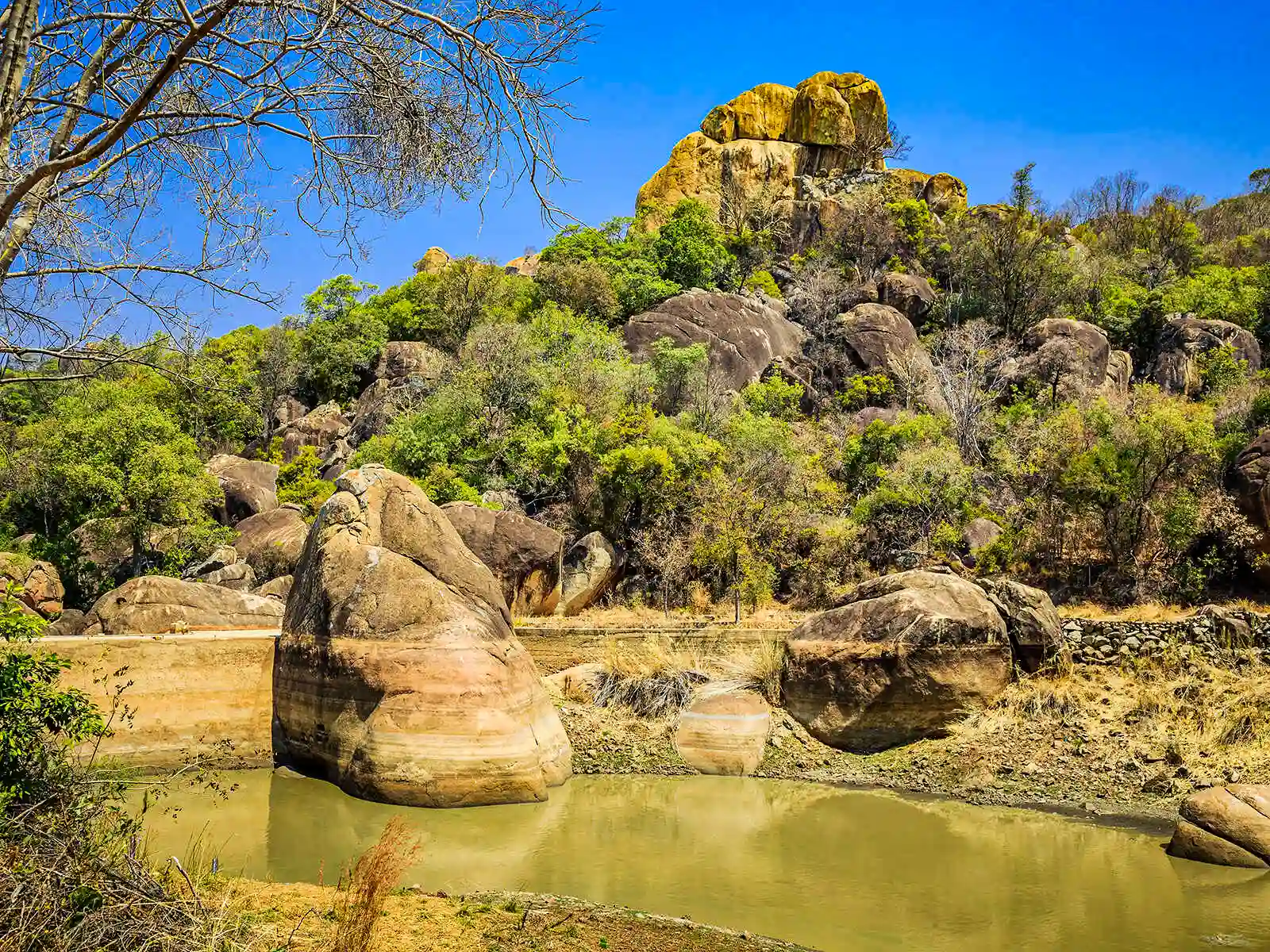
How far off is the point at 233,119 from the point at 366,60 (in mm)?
883

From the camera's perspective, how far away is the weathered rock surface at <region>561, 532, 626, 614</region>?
939 inches

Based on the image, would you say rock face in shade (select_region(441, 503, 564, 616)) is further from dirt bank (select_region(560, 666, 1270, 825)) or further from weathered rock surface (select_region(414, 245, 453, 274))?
weathered rock surface (select_region(414, 245, 453, 274))

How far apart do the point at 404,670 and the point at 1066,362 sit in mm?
28241

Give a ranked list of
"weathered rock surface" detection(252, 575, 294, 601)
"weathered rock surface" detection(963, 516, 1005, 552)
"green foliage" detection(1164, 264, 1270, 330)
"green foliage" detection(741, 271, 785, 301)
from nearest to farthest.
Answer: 1. "weathered rock surface" detection(252, 575, 294, 601)
2. "weathered rock surface" detection(963, 516, 1005, 552)
3. "green foliage" detection(1164, 264, 1270, 330)
4. "green foliage" detection(741, 271, 785, 301)

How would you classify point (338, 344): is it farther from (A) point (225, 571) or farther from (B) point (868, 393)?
(B) point (868, 393)

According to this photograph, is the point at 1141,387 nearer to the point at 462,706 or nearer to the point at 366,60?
the point at 462,706

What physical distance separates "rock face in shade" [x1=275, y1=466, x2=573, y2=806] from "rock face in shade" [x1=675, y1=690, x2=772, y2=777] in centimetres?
211

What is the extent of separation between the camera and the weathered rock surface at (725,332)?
35.8 m

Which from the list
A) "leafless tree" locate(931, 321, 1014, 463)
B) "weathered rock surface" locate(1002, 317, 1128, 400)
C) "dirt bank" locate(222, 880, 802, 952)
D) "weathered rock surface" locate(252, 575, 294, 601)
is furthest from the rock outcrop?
"weathered rock surface" locate(1002, 317, 1128, 400)

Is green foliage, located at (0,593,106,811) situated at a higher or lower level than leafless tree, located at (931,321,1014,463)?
lower

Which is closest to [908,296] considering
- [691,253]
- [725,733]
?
[691,253]

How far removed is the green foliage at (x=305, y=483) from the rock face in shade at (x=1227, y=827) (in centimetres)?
2581

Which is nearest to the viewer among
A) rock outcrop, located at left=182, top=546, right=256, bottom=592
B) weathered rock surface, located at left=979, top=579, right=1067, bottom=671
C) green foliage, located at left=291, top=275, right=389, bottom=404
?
weathered rock surface, located at left=979, top=579, right=1067, bottom=671

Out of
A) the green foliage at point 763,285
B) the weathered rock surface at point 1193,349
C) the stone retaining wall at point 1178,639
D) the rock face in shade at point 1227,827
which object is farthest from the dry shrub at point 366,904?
the green foliage at point 763,285
